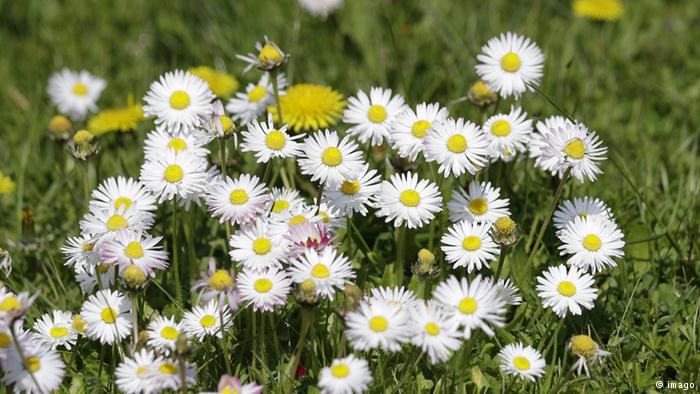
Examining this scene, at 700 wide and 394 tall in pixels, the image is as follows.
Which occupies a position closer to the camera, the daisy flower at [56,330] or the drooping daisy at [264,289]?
the drooping daisy at [264,289]

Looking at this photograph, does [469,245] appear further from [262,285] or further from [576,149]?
[262,285]

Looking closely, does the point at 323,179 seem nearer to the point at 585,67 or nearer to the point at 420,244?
the point at 420,244

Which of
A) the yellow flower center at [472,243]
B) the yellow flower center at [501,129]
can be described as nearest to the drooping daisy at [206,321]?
the yellow flower center at [472,243]

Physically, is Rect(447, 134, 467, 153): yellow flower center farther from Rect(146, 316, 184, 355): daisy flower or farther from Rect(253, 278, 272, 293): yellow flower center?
Rect(146, 316, 184, 355): daisy flower

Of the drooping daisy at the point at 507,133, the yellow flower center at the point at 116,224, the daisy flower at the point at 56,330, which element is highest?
the drooping daisy at the point at 507,133

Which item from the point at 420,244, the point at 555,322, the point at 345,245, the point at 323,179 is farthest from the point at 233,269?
the point at 555,322

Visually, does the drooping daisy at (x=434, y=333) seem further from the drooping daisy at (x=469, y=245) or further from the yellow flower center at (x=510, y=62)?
the yellow flower center at (x=510, y=62)
